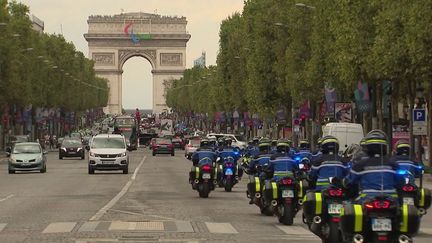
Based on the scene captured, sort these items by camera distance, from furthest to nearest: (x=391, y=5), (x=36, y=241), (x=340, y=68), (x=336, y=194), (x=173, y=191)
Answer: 1. (x=340, y=68)
2. (x=391, y=5)
3. (x=173, y=191)
4. (x=36, y=241)
5. (x=336, y=194)

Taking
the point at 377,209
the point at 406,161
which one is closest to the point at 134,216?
the point at 406,161

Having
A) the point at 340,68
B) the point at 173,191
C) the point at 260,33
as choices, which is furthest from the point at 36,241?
the point at 260,33

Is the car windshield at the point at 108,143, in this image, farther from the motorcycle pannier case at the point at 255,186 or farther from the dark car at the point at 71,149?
the dark car at the point at 71,149

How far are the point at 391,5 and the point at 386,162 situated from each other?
32.7 meters

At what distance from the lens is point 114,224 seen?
934 inches

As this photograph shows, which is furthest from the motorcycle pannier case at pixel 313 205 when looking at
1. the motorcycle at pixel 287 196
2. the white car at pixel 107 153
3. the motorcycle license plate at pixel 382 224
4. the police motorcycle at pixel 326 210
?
the white car at pixel 107 153

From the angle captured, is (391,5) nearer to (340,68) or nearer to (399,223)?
(340,68)

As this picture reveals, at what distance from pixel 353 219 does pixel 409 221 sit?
68cm

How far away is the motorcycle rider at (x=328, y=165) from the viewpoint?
2047 cm

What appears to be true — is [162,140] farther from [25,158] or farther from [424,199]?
[424,199]

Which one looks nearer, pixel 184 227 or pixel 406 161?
pixel 406 161

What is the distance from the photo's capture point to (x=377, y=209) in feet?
51.2

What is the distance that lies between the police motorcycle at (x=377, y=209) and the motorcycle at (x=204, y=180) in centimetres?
1856

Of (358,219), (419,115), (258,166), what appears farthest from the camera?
(419,115)
